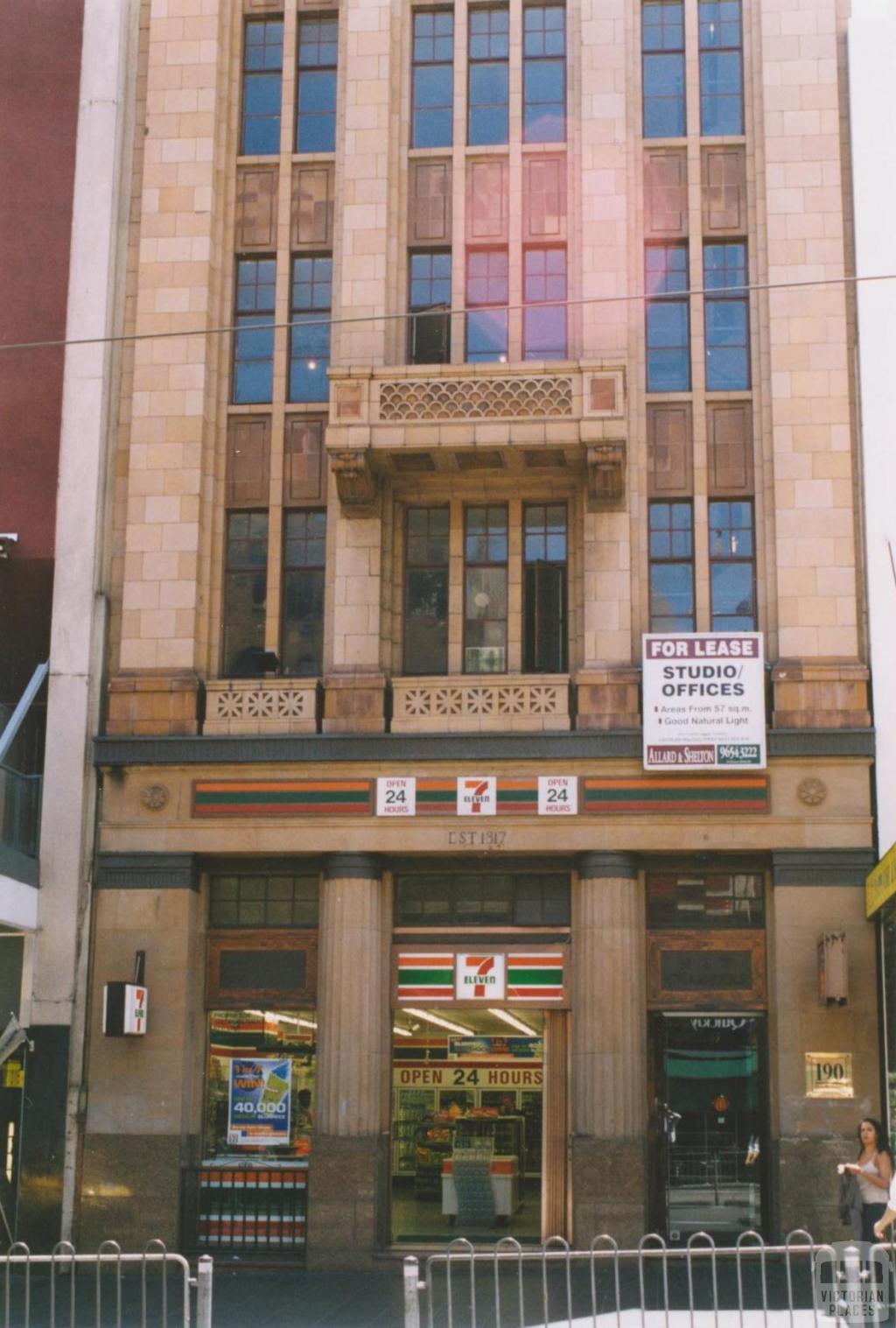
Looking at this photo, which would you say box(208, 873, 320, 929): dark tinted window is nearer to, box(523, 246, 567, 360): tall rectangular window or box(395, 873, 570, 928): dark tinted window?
box(395, 873, 570, 928): dark tinted window

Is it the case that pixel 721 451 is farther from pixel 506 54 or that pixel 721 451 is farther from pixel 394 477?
pixel 506 54

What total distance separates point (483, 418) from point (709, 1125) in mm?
10082

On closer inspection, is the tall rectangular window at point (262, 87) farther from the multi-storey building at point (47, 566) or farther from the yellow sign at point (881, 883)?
the yellow sign at point (881, 883)

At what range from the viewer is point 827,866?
887 inches

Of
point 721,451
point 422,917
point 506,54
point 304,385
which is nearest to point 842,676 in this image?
point 721,451

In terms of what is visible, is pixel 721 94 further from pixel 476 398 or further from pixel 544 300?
pixel 476 398

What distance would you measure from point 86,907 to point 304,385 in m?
8.23

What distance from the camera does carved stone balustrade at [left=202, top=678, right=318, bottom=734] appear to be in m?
23.8

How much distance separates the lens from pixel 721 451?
24.1 meters

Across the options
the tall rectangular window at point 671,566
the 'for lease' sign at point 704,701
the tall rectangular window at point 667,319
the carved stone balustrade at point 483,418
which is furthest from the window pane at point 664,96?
the 'for lease' sign at point 704,701

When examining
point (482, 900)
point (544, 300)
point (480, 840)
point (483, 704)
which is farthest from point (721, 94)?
point (482, 900)

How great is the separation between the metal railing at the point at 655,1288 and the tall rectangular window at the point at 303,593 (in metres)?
8.54

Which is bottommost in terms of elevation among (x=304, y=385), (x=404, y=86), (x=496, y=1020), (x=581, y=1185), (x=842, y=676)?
(x=581, y=1185)

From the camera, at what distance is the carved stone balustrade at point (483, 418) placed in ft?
75.7
